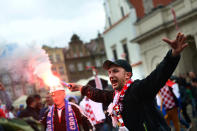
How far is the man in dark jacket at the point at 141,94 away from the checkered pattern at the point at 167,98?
16.0 ft

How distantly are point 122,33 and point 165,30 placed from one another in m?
7.54

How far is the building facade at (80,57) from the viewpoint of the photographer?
57.7m

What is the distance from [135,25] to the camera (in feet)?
75.3

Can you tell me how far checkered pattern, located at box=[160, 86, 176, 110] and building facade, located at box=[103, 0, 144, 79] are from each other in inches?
525

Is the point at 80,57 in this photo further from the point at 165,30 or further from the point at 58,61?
the point at 165,30

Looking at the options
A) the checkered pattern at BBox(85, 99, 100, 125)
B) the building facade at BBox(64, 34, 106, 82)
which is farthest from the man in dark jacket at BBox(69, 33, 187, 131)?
the building facade at BBox(64, 34, 106, 82)

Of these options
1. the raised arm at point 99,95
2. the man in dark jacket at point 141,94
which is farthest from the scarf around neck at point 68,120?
the man in dark jacket at point 141,94

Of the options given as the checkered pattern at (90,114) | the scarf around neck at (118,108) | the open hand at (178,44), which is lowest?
the checkered pattern at (90,114)

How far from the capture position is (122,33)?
2614 centimetres

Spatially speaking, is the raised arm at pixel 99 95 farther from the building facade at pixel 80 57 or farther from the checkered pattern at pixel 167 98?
the building facade at pixel 80 57

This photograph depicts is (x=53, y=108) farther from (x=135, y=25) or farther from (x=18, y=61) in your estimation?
(x=135, y=25)

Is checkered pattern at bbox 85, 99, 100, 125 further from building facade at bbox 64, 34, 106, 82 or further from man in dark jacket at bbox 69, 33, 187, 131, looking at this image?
building facade at bbox 64, 34, 106, 82

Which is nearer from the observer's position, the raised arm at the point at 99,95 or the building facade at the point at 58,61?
the raised arm at the point at 99,95

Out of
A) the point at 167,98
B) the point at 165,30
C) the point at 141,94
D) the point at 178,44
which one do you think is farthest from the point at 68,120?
the point at 165,30
